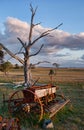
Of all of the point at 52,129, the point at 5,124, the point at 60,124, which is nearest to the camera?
the point at 5,124

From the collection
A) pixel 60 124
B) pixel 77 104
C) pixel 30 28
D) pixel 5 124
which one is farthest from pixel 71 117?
pixel 30 28

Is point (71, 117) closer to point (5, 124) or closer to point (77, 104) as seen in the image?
point (77, 104)

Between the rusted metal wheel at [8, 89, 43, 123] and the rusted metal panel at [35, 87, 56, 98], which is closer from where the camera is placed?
the rusted metal wheel at [8, 89, 43, 123]

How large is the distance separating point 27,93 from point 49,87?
219 centimetres

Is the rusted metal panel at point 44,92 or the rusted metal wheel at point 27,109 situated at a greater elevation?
the rusted metal panel at point 44,92

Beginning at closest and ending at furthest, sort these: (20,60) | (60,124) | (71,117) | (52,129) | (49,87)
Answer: (52,129), (60,124), (71,117), (49,87), (20,60)

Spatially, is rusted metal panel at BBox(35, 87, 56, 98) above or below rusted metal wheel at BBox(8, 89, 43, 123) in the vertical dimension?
above

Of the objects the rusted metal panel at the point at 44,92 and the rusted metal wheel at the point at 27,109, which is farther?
the rusted metal panel at the point at 44,92

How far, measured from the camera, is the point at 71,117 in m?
11.3

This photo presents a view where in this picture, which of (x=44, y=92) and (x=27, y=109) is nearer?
(x=27, y=109)

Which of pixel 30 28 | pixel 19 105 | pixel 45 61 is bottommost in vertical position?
pixel 19 105

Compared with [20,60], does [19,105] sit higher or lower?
lower

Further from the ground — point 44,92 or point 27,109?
point 44,92

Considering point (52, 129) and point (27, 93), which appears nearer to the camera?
point (52, 129)
